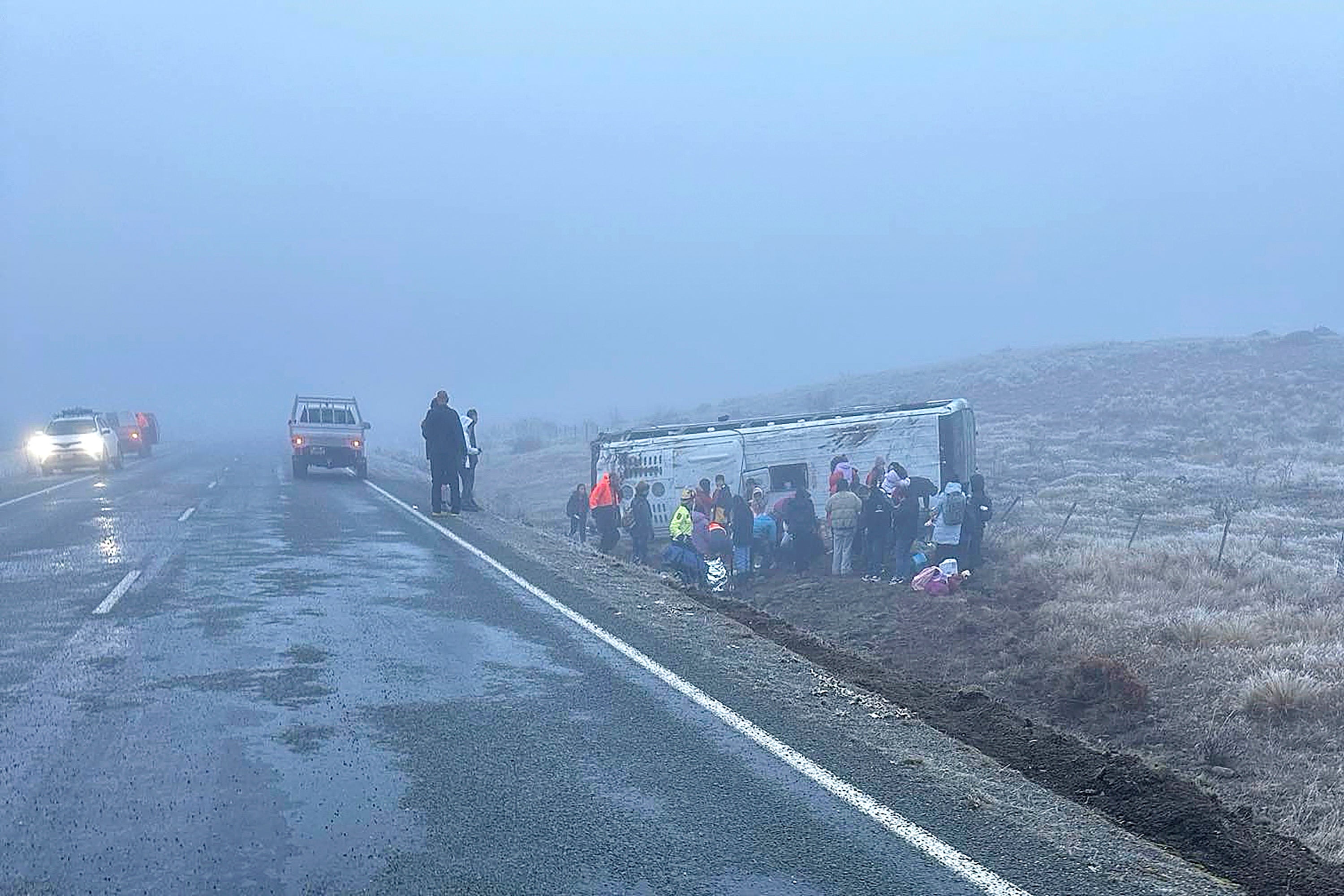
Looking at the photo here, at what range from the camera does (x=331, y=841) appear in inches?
206

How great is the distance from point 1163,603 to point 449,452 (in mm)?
11584

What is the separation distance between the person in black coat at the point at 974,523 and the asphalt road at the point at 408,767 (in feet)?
22.3

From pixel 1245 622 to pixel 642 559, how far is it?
9.98 meters

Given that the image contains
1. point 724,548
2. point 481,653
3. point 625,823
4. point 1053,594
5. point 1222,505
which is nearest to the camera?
point 625,823

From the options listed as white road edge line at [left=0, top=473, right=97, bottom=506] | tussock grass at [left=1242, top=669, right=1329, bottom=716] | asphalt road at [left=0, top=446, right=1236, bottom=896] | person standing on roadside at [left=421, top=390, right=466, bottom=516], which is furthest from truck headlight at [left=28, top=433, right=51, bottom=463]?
tussock grass at [left=1242, top=669, right=1329, bottom=716]

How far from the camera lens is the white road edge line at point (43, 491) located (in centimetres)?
2391

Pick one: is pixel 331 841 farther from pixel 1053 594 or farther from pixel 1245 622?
pixel 1053 594

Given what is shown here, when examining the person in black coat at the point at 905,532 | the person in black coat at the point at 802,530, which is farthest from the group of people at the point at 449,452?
the person in black coat at the point at 905,532

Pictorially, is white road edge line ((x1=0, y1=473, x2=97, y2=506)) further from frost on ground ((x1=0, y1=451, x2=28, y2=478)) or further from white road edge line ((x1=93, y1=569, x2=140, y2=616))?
white road edge line ((x1=93, y1=569, x2=140, y2=616))

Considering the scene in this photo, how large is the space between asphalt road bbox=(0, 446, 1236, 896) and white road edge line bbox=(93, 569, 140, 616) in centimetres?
11

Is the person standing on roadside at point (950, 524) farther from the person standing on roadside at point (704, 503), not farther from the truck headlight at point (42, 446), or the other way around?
the truck headlight at point (42, 446)

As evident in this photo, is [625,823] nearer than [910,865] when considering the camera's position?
No

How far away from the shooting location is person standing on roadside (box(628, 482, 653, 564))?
19469mm

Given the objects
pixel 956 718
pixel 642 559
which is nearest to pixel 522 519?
pixel 642 559
